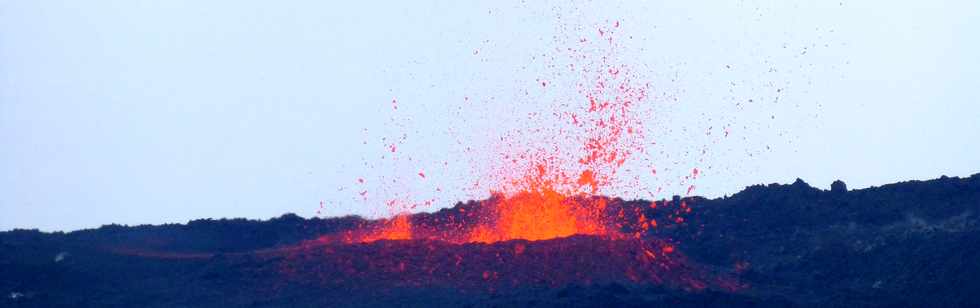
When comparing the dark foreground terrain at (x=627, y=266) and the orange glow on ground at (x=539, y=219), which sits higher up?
the orange glow on ground at (x=539, y=219)

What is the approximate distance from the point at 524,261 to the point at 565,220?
217 inches

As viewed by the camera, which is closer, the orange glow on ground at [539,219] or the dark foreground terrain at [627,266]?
the dark foreground terrain at [627,266]

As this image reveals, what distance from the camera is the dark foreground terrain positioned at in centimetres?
2297

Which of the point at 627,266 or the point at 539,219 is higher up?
the point at 539,219

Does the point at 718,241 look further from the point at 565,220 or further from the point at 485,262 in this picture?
the point at 485,262

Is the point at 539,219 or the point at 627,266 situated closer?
the point at 627,266

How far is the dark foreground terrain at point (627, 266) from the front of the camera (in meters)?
23.0

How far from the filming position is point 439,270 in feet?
79.3

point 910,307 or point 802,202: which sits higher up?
point 802,202

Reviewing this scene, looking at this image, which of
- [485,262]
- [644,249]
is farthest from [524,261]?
[644,249]

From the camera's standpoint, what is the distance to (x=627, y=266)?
24031 mm

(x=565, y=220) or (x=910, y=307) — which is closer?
(x=910, y=307)

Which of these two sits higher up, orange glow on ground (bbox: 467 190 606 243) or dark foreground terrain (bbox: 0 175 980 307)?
orange glow on ground (bbox: 467 190 606 243)

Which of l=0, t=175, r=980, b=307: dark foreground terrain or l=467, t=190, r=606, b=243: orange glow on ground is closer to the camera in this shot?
l=0, t=175, r=980, b=307: dark foreground terrain
